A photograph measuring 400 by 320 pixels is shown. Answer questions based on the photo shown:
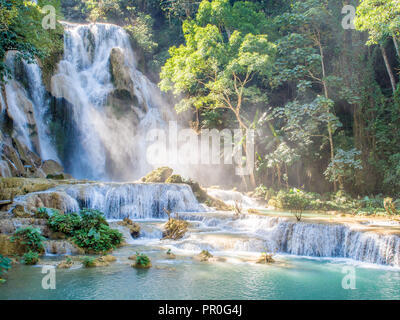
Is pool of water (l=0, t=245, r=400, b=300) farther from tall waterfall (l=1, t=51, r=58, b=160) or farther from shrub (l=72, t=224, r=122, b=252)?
tall waterfall (l=1, t=51, r=58, b=160)

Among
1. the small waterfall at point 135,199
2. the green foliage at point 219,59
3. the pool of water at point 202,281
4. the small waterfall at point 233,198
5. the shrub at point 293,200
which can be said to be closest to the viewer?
the pool of water at point 202,281

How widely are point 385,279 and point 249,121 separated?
14.9 m

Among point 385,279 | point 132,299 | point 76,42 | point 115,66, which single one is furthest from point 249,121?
point 132,299

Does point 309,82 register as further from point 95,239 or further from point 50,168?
point 50,168

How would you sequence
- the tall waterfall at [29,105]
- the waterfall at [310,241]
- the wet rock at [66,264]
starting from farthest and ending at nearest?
the tall waterfall at [29,105]
the waterfall at [310,241]
the wet rock at [66,264]

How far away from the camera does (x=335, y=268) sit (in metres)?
7.38

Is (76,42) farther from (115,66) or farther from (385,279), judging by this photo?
(385,279)

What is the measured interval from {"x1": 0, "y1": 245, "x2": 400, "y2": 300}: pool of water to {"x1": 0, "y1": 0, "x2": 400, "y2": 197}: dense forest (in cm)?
830

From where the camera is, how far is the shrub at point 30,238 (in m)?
7.39

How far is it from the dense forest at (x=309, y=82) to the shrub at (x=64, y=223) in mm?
6038

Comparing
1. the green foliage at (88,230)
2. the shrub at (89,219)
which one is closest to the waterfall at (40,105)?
the green foliage at (88,230)

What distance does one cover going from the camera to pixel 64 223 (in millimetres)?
8328

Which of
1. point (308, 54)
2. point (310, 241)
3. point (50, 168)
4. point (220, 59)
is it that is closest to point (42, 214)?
point (310, 241)

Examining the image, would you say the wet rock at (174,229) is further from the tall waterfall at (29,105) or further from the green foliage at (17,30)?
the tall waterfall at (29,105)
